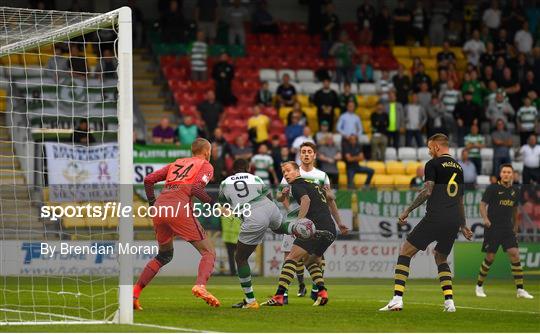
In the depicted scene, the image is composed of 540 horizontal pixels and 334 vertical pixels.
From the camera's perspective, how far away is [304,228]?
55.0 feet

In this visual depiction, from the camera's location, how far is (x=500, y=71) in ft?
116

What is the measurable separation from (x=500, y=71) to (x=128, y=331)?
24306 mm

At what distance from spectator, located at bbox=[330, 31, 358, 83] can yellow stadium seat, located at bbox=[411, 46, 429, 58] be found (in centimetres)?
227

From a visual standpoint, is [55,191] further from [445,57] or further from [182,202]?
[445,57]

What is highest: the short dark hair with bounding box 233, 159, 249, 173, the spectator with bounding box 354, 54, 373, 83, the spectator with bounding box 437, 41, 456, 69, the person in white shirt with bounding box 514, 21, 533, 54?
the person in white shirt with bounding box 514, 21, 533, 54

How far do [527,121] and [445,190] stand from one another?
1784cm

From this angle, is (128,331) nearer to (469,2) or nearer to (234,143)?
(234,143)

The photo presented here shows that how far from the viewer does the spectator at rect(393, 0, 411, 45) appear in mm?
37031

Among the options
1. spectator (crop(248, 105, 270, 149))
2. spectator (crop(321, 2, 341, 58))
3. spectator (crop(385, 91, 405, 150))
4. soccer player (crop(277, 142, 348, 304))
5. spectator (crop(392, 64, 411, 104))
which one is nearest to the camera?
soccer player (crop(277, 142, 348, 304))

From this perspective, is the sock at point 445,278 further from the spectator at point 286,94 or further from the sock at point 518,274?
the spectator at point 286,94

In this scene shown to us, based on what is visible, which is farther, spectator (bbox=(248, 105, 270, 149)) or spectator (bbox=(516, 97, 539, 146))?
spectator (bbox=(516, 97, 539, 146))

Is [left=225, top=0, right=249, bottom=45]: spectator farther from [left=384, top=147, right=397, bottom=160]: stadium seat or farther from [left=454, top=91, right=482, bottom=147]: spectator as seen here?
[left=454, top=91, right=482, bottom=147]: spectator

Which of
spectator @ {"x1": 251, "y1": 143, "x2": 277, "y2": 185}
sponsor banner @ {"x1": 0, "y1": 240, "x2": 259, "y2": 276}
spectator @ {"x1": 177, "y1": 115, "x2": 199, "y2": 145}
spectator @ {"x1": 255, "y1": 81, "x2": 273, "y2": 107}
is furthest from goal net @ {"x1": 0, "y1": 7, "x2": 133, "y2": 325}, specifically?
spectator @ {"x1": 255, "y1": 81, "x2": 273, "y2": 107}

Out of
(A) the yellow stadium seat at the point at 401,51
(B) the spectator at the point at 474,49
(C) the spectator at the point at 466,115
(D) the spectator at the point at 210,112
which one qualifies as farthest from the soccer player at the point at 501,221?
(A) the yellow stadium seat at the point at 401,51
